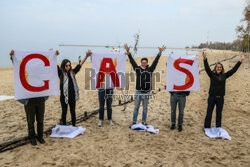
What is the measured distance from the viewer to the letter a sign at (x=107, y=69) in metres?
5.37

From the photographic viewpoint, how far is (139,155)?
3.93 m

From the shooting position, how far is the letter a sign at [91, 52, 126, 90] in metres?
5.37

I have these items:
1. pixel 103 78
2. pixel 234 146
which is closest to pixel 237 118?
pixel 234 146

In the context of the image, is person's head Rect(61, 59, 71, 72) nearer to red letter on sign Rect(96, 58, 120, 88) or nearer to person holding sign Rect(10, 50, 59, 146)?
person holding sign Rect(10, 50, 59, 146)

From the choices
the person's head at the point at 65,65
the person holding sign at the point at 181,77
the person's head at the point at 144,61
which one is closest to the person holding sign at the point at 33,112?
the person's head at the point at 65,65

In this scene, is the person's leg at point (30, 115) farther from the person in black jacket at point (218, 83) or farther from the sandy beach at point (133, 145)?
the person in black jacket at point (218, 83)

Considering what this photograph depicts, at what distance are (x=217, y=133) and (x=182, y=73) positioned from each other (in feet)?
5.99

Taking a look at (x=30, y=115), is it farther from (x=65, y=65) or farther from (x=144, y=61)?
(x=144, y=61)

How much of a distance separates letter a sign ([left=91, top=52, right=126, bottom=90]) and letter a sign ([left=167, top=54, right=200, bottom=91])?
141 centimetres

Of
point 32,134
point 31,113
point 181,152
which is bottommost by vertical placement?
point 181,152

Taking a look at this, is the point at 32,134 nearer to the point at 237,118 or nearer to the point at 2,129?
the point at 2,129

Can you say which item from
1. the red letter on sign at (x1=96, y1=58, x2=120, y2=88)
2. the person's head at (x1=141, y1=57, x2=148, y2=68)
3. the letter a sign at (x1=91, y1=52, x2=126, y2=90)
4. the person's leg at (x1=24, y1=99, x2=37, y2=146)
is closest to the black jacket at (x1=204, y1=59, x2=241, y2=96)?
the person's head at (x1=141, y1=57, x2=148, y2=68)

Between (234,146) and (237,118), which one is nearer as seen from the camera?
(234,146)

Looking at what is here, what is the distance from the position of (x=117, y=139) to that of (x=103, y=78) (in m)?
1.77
